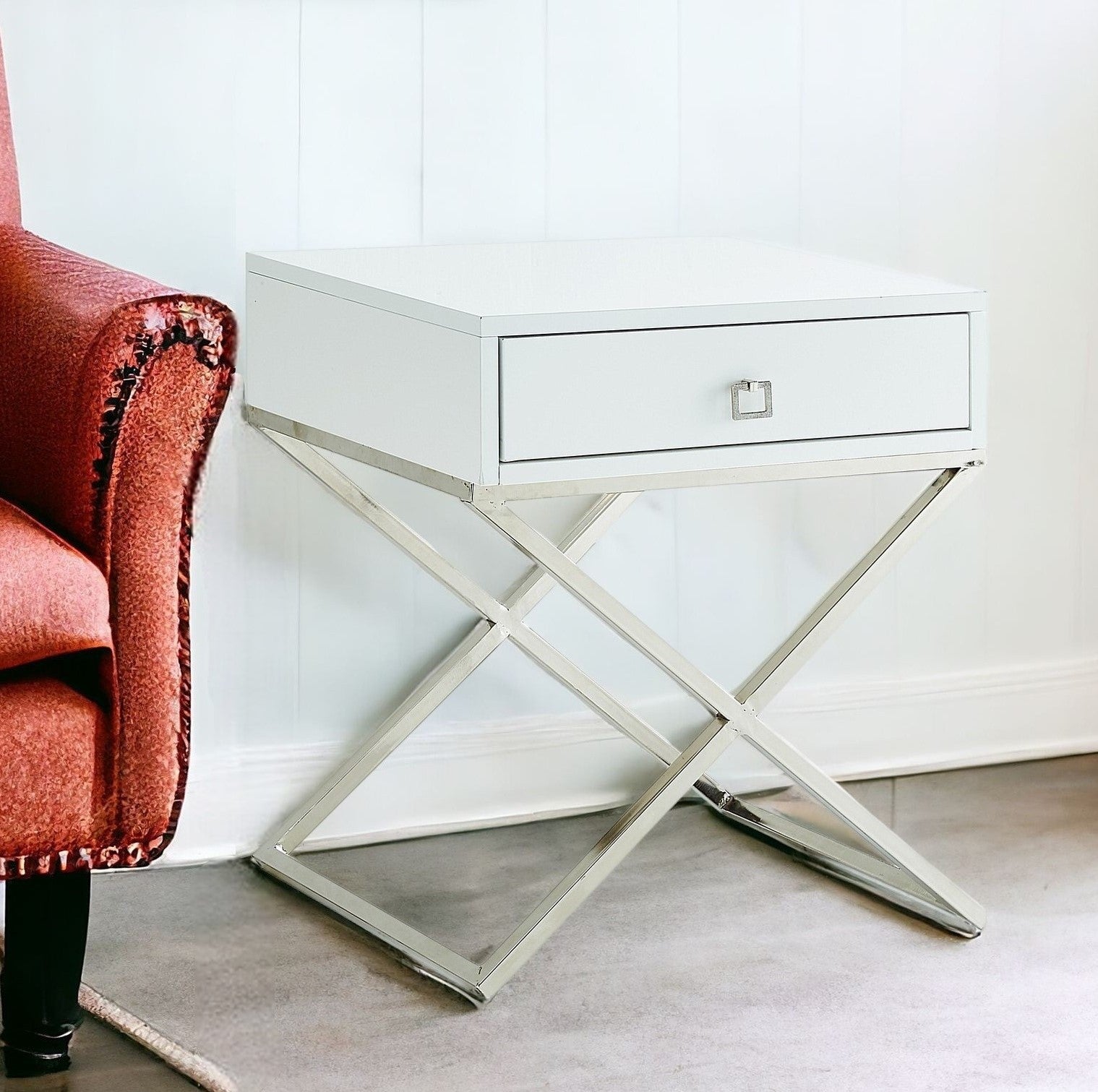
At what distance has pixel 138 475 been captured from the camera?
1054 millimetres

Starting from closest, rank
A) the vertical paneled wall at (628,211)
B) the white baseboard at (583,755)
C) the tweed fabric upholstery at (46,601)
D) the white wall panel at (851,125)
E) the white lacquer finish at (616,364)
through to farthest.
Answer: the tweed fabric upholstery at (46,601) < the white lacquer finish at (616,364) < the vertical paneled wall at (628,211) < the white baseboard at (583,755) < the white wall panel at (851,125)

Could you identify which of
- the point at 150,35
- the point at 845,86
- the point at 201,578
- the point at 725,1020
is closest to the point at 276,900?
the point at 201,578

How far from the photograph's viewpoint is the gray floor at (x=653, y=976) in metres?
1.23

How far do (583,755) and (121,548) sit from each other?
0.81 metres

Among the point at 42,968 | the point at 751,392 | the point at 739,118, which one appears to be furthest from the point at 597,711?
the point at 739,118

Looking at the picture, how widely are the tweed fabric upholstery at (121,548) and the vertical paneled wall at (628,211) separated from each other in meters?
0.43

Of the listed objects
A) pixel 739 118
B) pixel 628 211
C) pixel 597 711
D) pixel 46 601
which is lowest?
pixel 597 711

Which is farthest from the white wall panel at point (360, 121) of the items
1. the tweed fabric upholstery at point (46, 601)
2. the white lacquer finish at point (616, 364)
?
the tweed fabric upholstery at point (46, 601)

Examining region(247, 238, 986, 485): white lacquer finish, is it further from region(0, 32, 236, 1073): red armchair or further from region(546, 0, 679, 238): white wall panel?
region(546, 0, 679, 238): white wall panel

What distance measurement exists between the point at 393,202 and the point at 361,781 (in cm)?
59

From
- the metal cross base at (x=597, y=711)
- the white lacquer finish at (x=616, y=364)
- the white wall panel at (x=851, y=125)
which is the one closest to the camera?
the white lacquer finish at (x=616, y=364)

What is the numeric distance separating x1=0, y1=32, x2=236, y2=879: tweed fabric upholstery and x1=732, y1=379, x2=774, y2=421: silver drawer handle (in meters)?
0.38

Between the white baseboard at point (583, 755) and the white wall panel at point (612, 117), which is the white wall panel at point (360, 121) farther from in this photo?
the white baseboard at point (583, 755)

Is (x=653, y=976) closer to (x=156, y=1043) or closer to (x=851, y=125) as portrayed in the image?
(x=156, y=1043)
